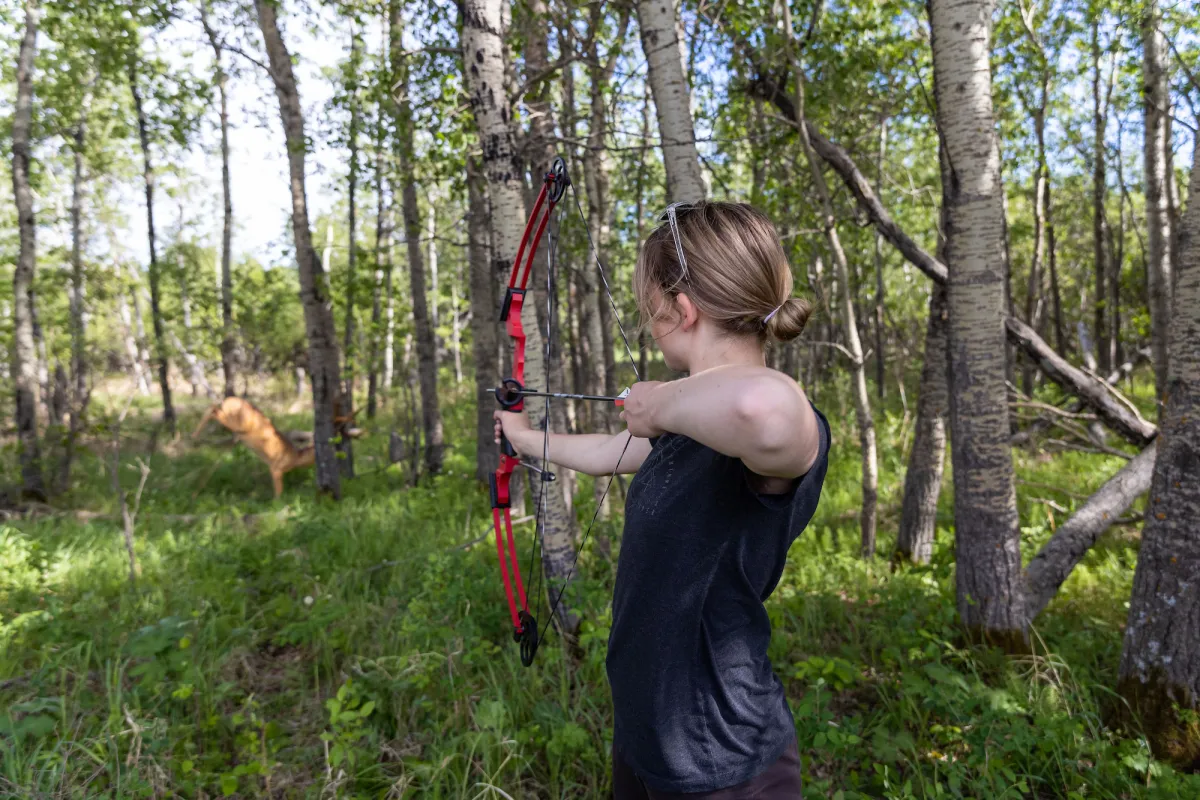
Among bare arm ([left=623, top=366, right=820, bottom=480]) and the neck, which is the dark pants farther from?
the neck

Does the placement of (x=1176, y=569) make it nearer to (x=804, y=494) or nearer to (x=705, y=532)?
(x=804, y=494)

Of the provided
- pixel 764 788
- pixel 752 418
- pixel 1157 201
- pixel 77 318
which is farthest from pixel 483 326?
pixel 77 318

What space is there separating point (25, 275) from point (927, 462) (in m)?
9.10

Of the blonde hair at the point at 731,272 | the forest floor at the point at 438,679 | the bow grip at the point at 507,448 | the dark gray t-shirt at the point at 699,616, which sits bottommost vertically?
the forest floor at the point at 438,679

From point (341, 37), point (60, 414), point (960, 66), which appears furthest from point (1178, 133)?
point (60, 414)

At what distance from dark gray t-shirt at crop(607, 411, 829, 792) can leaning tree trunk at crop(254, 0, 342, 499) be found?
20.5 feet

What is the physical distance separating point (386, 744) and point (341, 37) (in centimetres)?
960

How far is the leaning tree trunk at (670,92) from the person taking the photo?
3.13 metres

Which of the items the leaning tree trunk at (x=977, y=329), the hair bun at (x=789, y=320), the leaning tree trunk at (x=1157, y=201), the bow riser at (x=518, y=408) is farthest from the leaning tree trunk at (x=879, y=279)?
the hair bun at (x=789, y=320)

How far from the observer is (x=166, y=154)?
12.6 metres

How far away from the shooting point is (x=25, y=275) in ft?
23.4

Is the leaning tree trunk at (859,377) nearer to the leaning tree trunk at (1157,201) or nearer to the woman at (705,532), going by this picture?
the leaning tree trunk at (1157,201)

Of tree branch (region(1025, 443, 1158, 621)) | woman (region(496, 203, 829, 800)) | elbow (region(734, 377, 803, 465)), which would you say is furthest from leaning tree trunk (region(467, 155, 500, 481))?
elbow (region(734, 377, 803, 465))

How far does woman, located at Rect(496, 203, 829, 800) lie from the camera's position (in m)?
1.10
